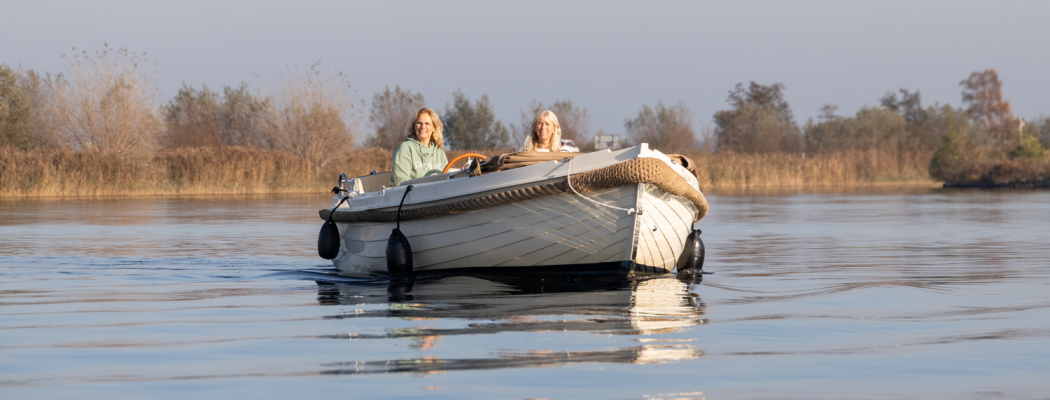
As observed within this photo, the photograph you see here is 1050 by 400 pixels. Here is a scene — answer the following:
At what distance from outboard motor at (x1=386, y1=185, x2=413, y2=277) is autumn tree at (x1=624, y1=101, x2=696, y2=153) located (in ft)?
137

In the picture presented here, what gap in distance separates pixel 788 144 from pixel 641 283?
56895mm

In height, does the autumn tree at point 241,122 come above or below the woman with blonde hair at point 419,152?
above

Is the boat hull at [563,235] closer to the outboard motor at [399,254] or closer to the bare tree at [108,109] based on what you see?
the outboard motor at [399,254]

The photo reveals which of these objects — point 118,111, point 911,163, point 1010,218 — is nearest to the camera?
point 1010,218

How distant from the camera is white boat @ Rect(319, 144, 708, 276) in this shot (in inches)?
252

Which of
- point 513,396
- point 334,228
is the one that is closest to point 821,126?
point 334,228

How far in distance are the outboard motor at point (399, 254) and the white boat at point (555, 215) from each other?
31 mm

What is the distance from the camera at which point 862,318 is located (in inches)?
209

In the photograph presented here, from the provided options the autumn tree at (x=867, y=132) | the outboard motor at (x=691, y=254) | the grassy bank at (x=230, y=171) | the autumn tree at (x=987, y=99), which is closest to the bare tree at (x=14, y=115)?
the grassy bank at (x=230, y=171)

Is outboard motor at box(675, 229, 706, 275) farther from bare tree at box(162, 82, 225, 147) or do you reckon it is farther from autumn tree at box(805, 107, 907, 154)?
autumn tree at box(805, 107, 907, 154)

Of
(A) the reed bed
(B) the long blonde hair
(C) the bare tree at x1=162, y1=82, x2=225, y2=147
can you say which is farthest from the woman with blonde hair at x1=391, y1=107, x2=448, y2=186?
(C) the bare tree at x1=162, y1=82, x2=225, y2=147

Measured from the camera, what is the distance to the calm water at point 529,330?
352 centimetres

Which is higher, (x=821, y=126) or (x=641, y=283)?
(x=821, y=126)

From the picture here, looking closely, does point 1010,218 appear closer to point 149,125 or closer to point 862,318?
point 862,318
